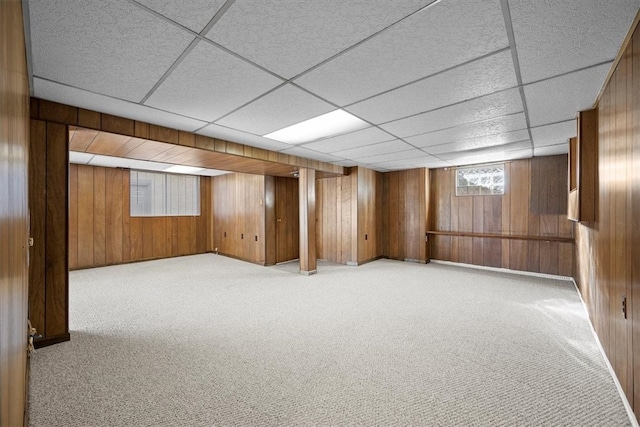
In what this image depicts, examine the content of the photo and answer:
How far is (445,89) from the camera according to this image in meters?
2.29

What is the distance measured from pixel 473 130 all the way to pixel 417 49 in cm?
216

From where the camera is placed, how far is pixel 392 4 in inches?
53.2

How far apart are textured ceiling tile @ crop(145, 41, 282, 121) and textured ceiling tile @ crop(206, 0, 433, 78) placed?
6.6 inches

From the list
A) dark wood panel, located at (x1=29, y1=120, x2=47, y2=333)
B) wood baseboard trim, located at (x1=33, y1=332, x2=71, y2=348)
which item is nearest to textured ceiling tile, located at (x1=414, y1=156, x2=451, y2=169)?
dark wood panel, located at (x1=29, y1=120, x2=47, y2=333)

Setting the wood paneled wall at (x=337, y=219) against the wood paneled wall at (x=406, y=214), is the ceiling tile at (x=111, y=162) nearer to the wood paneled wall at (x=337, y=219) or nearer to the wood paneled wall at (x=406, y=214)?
the wood paneled wall at (x=337, y=219)

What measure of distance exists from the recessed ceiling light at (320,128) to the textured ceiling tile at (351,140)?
18cm

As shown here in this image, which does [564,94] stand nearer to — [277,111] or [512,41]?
[512,41]

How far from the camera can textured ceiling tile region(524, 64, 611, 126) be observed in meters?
2.10

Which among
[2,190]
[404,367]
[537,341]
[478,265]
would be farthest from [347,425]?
[478,265]

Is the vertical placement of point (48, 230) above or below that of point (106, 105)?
below

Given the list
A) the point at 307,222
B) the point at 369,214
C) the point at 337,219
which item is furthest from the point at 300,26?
the point at 369,214

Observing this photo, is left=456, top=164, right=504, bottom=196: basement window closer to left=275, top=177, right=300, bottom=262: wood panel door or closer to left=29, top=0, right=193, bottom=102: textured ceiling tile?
left=275, top=177, right=300, bottom=262: wood panel door

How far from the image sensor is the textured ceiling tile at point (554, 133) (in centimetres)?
328

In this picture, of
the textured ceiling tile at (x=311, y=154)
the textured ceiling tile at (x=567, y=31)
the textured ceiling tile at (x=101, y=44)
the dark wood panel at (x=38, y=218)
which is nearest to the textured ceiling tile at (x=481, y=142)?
the textured ceiling tile at (x=311, y=154)
